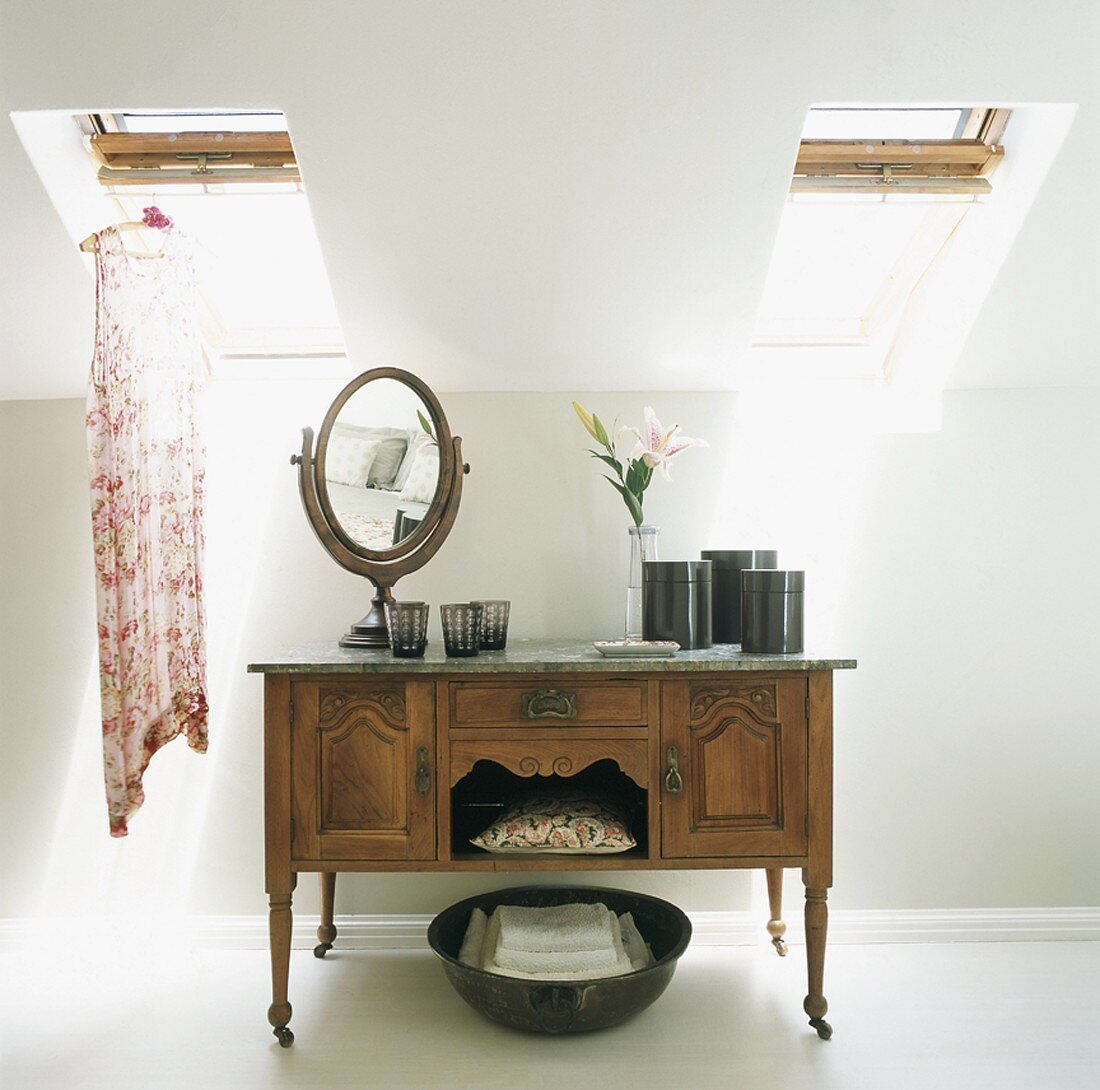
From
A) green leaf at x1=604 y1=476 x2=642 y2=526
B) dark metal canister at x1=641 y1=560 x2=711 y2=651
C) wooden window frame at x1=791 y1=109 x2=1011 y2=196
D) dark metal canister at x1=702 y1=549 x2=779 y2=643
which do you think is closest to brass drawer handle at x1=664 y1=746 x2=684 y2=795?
dark metal canister at x1=641 y1=560 x2=711 y2=651

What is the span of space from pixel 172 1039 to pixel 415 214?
73.5 inches

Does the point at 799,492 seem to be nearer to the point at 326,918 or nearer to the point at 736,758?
the point at 736,758

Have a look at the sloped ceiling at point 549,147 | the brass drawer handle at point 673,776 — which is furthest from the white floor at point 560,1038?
the sloped ceiling at point 549,147

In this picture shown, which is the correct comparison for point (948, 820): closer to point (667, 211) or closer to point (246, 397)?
point (667, 211)

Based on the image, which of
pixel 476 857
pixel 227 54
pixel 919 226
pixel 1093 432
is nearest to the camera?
pixel 227 54

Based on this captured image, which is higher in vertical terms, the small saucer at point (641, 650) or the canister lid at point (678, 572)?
the canister lid at point (678, 572)

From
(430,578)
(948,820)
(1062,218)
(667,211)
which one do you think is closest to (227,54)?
(667,211)

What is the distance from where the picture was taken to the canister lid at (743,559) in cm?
235

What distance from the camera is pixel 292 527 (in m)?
2.57

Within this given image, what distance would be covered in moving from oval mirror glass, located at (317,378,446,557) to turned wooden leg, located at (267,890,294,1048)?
796mm

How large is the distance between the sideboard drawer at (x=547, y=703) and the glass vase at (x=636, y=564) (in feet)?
1.10

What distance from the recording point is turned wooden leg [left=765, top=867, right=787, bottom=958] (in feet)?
8.08

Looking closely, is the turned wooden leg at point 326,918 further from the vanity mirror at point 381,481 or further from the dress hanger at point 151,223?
the dress hanger at point 151,223

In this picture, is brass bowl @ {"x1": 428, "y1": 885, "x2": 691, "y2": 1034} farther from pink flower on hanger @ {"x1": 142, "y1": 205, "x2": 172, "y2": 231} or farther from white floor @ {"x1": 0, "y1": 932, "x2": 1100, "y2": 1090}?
pink flower on hanger @ {"x1": 142, "y1": 205, "x2": 172, "y2": 231}
